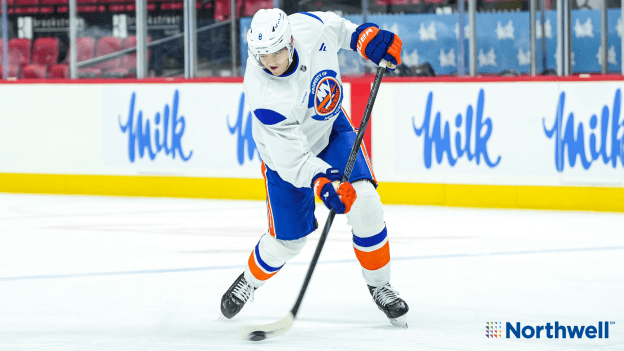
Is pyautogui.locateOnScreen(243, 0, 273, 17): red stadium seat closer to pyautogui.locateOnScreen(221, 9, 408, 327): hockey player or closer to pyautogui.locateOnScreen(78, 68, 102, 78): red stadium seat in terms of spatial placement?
pyautogui.locateOnScreen(78, 68, 102, 78): red stadium seat

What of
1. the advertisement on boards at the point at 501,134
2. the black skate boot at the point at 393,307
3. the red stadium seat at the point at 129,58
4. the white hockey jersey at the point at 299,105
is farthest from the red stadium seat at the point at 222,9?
the black skate boot at the point at 393,307

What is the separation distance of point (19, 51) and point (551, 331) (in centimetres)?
668

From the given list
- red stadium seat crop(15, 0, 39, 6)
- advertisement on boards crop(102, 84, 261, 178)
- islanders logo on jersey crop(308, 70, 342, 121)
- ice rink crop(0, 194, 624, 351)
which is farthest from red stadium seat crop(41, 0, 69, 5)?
islanders logo on jersey crop(308, 70, 342, 121)

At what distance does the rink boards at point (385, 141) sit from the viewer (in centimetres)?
697

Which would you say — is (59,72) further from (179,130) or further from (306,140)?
(306,140)

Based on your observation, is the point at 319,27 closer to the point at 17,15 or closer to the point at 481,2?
the point at 481,2

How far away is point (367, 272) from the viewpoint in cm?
362

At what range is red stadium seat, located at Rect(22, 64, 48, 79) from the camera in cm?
892

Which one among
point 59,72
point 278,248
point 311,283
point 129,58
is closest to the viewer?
point 278,248

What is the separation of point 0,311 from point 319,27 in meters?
1.48

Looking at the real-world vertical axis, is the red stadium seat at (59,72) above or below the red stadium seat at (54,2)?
below

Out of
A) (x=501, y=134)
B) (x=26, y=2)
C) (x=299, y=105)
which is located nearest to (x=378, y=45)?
(x=299, y=105)

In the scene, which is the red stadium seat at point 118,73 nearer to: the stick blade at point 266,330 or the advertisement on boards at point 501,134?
the advertisement on boards at point 501,134

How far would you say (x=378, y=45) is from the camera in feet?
12.1
